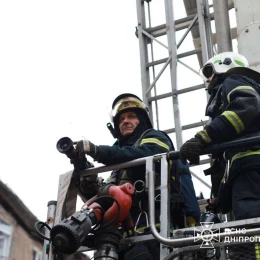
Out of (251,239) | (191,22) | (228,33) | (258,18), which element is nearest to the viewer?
(251,239)

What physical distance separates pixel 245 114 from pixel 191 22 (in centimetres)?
351

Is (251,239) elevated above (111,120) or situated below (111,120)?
below

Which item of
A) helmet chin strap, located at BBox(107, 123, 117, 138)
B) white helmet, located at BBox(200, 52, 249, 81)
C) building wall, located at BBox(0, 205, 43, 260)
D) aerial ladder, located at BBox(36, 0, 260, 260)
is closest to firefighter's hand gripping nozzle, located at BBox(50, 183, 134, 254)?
aerial ladder, located at BBox(36, 0, 260, 260)

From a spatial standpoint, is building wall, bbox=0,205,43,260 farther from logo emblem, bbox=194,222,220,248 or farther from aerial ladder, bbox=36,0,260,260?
logo emblem, bbox=194,222,220,248

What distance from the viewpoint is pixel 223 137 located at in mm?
3641

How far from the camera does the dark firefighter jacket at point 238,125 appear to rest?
11.9 feet

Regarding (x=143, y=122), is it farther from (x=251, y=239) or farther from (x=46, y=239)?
(x=251, y=239)

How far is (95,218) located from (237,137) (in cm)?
104

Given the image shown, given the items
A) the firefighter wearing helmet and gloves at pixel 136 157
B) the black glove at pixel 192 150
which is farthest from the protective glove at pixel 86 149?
the black glove at pixel 192 150

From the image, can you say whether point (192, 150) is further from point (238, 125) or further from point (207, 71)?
point (207, 71)

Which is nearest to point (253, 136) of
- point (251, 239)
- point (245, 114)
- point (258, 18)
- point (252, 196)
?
point (245, 114)

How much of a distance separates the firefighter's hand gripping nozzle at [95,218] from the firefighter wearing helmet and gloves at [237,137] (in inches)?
17.6

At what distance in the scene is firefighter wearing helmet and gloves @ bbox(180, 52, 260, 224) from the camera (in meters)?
3.53

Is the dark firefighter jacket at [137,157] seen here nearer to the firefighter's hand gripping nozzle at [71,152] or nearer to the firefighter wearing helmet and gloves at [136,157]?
the firefighter wearing helmet and gloves at [136,157]
